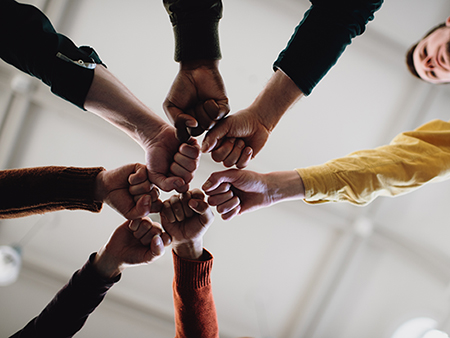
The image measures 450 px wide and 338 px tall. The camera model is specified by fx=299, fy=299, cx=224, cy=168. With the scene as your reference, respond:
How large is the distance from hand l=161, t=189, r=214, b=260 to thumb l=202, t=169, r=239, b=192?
0.43 ft

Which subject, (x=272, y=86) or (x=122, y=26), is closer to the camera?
(x=272, y=86)

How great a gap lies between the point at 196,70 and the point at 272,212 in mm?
1543

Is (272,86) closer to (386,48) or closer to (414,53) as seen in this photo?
(414,53)

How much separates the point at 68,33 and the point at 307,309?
2867mm

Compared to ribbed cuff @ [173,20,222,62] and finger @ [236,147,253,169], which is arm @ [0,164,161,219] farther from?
→ ribbed cuff @ [173,20,222,62]

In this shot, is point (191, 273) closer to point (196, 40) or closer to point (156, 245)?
point (156, 245)

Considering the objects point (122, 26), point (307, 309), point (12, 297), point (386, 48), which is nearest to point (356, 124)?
point (386, 48)

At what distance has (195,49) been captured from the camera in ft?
3.82

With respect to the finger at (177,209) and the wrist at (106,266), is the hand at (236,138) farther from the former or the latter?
the wrist at (106,266)

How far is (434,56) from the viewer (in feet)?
5.66

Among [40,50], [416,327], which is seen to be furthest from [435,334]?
[40,50]

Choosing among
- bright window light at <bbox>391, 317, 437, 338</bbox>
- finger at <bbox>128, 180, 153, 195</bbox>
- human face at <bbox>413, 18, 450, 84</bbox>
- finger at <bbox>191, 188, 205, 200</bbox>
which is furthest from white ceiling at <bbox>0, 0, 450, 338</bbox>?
finger at <bbox>128, 180, 153, 195</bbox>

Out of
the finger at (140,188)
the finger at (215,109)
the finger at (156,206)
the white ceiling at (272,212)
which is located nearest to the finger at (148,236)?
the finger at (156,206)

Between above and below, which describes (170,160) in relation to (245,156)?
below
